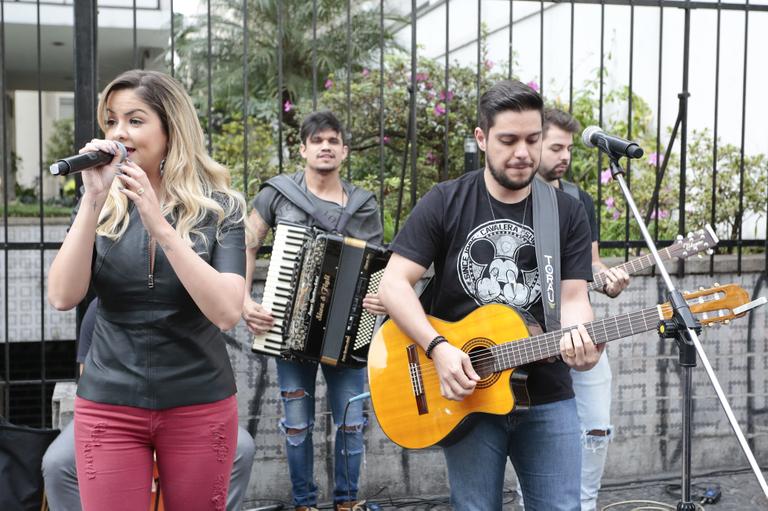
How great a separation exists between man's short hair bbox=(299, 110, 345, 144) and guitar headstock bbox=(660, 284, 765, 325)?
7.75 feet

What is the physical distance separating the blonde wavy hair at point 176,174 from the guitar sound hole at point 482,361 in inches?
38.0

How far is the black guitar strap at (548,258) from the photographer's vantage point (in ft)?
9.79

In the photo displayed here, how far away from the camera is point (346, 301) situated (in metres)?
4.51

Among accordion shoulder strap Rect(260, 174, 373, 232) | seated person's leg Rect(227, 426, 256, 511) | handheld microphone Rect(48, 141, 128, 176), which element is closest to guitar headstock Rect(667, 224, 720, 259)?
accordion shoulder strap Rect(260, 174, 373, 232)

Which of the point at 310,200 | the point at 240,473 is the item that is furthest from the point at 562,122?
the point at 240,473

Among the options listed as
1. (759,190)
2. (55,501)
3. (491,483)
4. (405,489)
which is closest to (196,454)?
(491,483)

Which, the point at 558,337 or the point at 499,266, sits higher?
the point at 499,266

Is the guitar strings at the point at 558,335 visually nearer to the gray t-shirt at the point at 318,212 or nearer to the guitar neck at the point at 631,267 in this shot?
the guitar neck at the point at 631,267

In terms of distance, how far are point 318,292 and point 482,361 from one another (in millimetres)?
1600

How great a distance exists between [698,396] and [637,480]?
697 millimetres

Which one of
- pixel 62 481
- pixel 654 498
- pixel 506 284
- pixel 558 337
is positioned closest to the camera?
pixel 558 337

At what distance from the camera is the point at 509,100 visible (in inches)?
117

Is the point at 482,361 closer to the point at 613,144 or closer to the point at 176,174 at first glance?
the point at 613,144

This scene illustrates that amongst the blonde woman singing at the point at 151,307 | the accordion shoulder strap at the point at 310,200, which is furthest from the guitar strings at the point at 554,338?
the accordion shoulder strap at the point at 310,200
